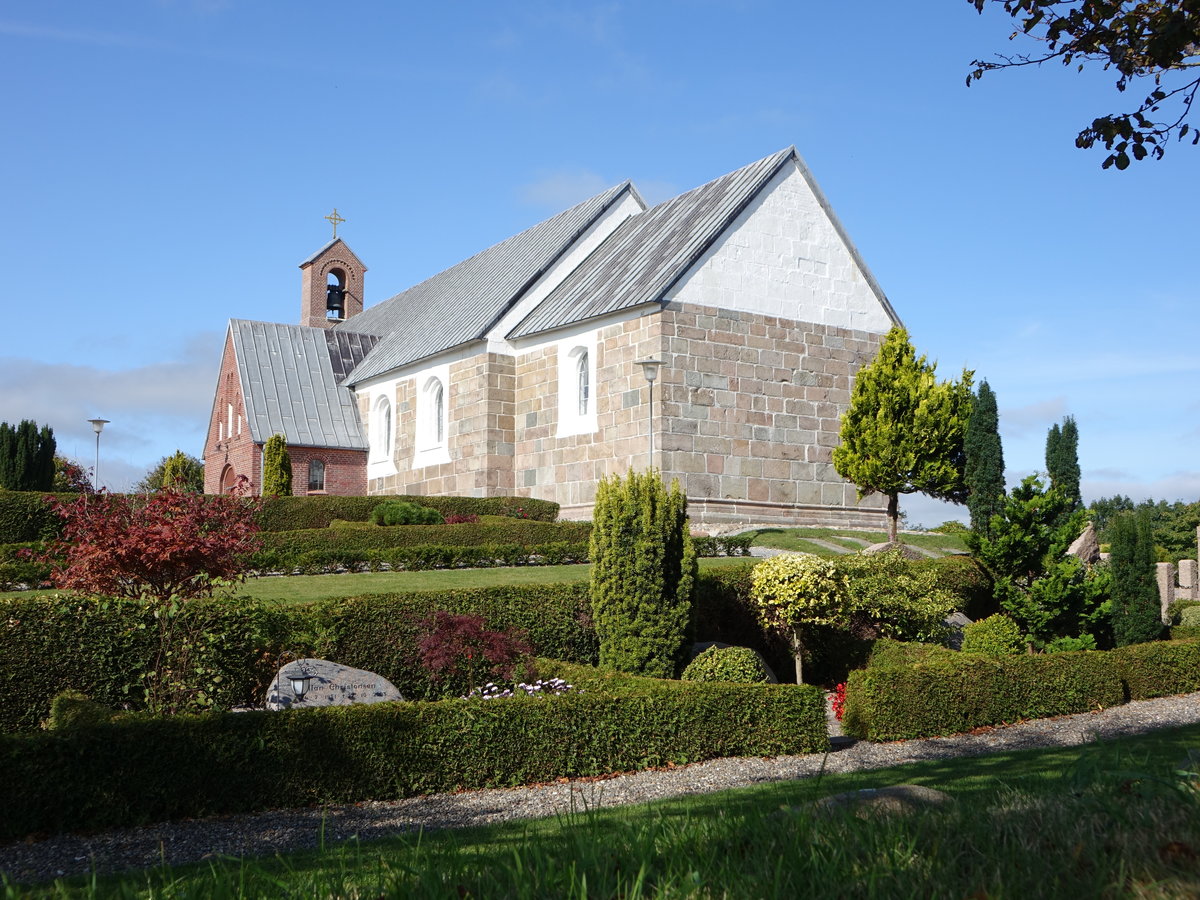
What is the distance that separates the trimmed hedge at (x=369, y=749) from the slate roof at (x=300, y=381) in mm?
22452

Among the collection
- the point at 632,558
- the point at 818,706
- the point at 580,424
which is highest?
the point at 580,424

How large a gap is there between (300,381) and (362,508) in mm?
11003

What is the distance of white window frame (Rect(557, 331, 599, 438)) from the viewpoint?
23.5m

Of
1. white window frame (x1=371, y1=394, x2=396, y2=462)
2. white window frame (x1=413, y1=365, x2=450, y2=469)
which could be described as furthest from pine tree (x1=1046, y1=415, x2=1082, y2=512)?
white window frame (x1=371, y1=394, x2=396, y2=462)

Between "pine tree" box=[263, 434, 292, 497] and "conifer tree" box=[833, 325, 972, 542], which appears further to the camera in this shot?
"pine tree" box=[263, 434, 292, 497]

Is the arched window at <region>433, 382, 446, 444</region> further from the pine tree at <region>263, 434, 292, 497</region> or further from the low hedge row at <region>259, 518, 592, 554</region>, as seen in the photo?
the low hedge row at <region>259, 518, 592, 554</region>

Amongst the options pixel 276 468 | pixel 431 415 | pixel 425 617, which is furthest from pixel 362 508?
pixel 425 617

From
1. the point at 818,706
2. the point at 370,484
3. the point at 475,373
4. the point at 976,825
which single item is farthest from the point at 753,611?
the point at 370,484

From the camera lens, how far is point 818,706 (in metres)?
9.80

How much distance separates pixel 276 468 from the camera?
29016 mm

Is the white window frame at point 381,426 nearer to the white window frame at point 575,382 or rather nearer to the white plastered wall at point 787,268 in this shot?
the white window frame at point 575,382

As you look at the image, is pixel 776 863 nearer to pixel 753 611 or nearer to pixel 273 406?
pixel 753 611

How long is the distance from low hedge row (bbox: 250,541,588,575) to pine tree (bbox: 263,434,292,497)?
12751mm

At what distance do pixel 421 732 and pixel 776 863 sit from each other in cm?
561
